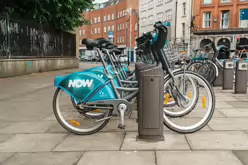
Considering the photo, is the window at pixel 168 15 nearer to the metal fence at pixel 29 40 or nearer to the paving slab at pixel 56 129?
the metal fence at pixel 29 40

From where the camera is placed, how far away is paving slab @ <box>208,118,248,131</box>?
4.29 metres

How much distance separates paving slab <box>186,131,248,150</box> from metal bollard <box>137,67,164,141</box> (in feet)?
1.69

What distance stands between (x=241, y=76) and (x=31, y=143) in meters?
5.93

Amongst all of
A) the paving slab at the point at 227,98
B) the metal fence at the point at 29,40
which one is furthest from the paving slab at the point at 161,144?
the metal fence at the point at 29,40

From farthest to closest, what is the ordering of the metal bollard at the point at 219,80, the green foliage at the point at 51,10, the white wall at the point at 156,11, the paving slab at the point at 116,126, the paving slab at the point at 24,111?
the white wall at the point at 156,11 → the green foliage at the point at 51,10 → the metal bollard at the point at 219,80 → the paving slab at the point at 24,111 → the paving slab at the point at 116,126

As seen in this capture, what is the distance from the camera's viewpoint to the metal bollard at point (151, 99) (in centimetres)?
355

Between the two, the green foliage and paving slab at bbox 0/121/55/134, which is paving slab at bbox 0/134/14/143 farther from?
the green foliage

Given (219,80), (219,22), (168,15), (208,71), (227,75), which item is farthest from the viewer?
(168,15)

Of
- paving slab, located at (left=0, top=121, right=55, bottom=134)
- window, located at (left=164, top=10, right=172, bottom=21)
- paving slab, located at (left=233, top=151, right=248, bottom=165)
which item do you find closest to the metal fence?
paving slab, located at (left=0, top=121, right=55, bottom=134)

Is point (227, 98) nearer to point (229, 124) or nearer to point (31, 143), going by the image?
point (229, 124)

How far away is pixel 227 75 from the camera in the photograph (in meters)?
8.61

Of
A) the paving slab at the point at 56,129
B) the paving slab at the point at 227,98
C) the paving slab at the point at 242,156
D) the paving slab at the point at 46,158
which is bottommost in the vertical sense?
the paving slab at the point at 46,158

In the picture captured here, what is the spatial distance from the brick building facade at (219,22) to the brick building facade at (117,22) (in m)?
24.4

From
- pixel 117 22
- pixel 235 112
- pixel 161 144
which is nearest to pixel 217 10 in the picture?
pixel 235 112
